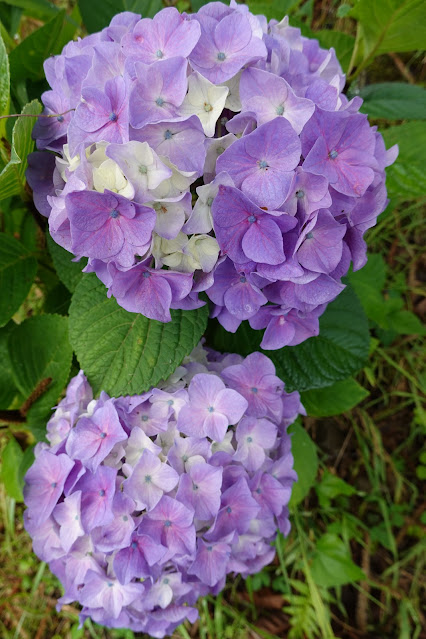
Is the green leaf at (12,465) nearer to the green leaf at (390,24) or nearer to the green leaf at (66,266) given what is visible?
the green leaf at (66,266)

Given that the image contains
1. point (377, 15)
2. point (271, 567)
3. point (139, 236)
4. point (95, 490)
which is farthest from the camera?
point (271, 567)

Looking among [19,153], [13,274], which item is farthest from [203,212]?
[13,274]

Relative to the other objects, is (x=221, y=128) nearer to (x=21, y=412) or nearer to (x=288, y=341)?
(x=288, y=341)

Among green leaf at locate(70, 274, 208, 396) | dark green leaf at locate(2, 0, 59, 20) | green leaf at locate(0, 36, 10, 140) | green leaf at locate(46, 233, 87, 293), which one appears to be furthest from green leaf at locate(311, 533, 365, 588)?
dark green leaf at locate(2, 0, 59, 20)

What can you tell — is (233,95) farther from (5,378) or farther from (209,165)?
(5,378)

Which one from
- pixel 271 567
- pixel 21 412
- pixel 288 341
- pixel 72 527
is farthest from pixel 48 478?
pixel 271 567

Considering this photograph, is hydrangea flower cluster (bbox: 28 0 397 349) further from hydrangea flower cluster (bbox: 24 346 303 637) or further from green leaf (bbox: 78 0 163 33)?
green leaf (bbox: 78 0 163 33)

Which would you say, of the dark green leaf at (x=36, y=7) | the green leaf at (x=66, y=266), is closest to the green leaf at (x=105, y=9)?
the dark green leaf at (x=36, y=7)
